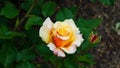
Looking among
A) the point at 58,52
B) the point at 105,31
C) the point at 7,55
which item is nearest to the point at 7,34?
the point at 7,55

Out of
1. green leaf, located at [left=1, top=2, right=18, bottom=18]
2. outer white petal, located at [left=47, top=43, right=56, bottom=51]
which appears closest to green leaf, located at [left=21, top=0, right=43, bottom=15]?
green leaf, located at [left=1, top=2, right=18, bottom=18]

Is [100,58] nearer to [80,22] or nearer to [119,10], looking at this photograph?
[119,10]

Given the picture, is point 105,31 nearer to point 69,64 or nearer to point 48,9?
point 48,9

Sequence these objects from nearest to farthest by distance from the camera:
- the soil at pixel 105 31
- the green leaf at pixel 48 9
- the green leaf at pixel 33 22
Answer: the green leaf at pixel 33 22 < the green leaf at pixel 48 9 < the soil at pixel 105 31

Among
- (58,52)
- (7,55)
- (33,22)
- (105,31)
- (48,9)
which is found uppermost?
(105,31)

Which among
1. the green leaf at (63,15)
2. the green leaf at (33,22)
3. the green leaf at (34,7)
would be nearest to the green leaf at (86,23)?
the green leaf at (63,15)

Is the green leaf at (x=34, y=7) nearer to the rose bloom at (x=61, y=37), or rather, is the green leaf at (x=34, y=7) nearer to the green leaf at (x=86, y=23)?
the green leaf at (x=86, y=23)

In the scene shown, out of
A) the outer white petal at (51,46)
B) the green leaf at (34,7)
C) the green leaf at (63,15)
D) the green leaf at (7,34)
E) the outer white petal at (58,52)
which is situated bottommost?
the outer white petal at (58,52)
